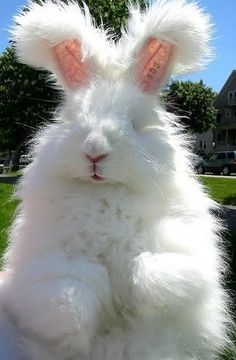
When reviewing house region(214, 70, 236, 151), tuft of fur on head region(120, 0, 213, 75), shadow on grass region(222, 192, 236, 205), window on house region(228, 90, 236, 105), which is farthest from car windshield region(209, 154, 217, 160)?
tuft of fur on head region(120, 0, 213, 75)

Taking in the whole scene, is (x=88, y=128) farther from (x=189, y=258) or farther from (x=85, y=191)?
(x=189, y=258)

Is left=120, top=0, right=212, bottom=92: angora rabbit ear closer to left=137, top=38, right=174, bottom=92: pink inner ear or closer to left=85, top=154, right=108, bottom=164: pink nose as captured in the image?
left=137, top=38, right=174, bottom=92: pink inner ear

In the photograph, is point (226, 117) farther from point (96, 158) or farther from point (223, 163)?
point (96, 158)

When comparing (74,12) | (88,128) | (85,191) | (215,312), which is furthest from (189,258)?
(74,12)

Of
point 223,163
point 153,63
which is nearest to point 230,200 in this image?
point 153,63

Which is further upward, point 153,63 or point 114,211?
point 153,63

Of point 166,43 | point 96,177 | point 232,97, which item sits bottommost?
point 96,177
